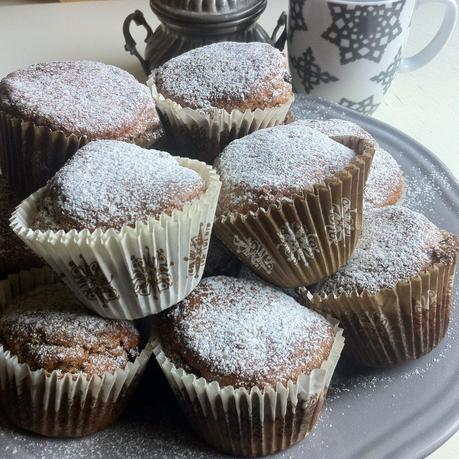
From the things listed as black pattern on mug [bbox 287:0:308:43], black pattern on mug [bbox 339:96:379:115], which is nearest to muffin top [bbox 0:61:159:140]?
black pattern on mug [bbox 287:0:308:43]

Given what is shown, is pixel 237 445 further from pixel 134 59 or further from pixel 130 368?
pixel 134 59

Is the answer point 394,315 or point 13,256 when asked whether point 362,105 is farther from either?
point 13,256

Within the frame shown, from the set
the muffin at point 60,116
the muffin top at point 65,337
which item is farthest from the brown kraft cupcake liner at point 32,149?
the muffin top at point 65,337

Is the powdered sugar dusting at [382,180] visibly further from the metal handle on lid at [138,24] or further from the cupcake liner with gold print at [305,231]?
the metal handle on lid at [138,24]

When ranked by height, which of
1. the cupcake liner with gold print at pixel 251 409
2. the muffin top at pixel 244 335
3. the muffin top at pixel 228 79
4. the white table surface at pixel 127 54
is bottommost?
the white table surface at pixel 127 54

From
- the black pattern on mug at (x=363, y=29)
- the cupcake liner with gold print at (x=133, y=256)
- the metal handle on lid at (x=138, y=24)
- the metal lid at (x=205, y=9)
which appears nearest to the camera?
the cupcake liner with gold print at (x=133, y=256)

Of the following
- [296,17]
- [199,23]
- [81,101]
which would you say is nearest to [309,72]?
[296,17]

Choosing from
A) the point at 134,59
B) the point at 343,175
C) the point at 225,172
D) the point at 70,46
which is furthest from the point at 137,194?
the point at 70,46
